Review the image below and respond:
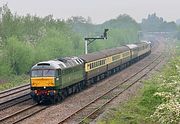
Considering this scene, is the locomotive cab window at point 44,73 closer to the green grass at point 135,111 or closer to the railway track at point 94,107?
the railway track at point 94,107

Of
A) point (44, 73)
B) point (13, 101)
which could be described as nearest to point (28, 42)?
point (13, 101)

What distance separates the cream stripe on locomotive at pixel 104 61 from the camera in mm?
39312

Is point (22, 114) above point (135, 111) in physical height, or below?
below

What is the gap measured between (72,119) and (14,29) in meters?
32.6

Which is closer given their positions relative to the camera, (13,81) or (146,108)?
(146,108)

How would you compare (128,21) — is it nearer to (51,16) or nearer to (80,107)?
(51,16)

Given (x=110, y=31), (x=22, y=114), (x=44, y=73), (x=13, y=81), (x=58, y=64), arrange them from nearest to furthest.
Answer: (x=22, y=114) → (x=44, y=73) → (x=58, y=64) → (x=13, y=81) → (x=110, y=31)

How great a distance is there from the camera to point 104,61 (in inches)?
1838

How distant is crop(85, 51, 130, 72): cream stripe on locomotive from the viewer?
3931 centimetres

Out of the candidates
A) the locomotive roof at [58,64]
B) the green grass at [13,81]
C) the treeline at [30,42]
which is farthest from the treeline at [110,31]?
the locomotive roof at [58,64]

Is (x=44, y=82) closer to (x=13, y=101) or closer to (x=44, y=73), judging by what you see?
(x=44, y=73)

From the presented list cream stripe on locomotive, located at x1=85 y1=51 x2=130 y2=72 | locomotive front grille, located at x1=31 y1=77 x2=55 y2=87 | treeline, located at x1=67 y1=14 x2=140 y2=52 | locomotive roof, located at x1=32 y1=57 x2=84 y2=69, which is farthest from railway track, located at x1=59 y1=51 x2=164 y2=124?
treeline, located at x1=67 y1=14 x2=140 y2=52

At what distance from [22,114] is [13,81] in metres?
19.5

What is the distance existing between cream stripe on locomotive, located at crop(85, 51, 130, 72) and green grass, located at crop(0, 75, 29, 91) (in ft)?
25.9
